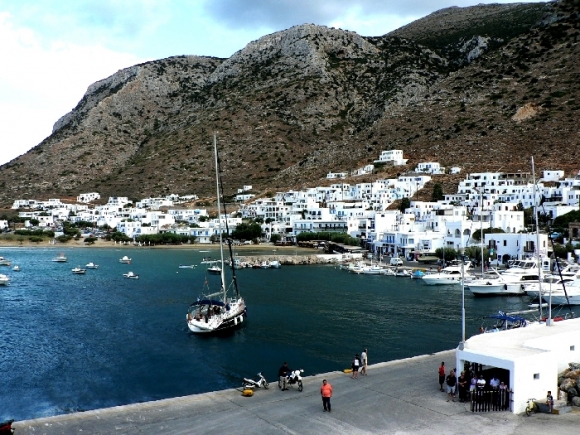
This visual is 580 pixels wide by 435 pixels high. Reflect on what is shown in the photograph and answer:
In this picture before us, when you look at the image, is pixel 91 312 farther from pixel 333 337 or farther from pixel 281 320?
pixel 333 337

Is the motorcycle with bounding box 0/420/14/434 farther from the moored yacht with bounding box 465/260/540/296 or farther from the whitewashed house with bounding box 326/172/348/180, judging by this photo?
the whitewashed house with bounding box 326/172/348/180

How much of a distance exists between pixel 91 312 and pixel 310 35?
146 m

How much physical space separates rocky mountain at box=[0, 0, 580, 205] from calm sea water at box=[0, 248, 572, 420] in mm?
63075

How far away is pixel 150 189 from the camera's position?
150 m

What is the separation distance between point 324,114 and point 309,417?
144m

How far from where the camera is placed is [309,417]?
663 inches

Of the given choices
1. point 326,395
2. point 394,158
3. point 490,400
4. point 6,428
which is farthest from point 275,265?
point 6,428

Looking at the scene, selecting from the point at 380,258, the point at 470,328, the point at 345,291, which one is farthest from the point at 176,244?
the point at 470,328

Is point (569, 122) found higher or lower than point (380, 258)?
higher

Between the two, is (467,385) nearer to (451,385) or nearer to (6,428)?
(451,385)

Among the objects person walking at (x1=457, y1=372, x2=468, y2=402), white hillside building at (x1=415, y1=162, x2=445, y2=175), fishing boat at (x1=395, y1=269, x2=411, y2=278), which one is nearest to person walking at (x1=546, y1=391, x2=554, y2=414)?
person walking at (x1=457, y1=372, x2=468, y2=402)

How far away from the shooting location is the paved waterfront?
15.8 m

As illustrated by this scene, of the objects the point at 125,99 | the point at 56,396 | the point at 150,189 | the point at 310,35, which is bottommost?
the point at 56,396

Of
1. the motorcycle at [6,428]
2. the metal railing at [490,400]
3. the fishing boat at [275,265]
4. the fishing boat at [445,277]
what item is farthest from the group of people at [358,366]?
the fishing boat at [275,265]
